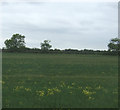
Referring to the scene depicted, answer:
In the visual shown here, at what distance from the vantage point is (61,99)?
369 inches

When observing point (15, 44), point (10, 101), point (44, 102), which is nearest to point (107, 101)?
point (44, 102)

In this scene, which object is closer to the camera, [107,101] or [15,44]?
[107,101]

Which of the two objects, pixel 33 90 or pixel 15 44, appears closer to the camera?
pixel 33 90

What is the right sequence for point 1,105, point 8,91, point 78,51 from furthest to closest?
point 78,51, point 8,91, point 1,105

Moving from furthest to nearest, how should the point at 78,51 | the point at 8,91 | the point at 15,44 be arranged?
the point at 15,44 < the point at 78,51 < the point at 8,91

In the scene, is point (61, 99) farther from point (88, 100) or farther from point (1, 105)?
point (1, 105)

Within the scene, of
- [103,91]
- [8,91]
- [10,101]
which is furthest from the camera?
[103,91]

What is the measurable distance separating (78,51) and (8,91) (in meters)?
98.4

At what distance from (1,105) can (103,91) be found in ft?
18.1

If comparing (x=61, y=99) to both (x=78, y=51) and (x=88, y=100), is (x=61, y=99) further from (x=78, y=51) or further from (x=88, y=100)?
(x=78, y=51)

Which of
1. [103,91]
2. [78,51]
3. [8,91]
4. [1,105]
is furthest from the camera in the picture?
[78,51]

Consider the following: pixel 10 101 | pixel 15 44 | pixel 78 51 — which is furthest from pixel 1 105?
pixel 15 44

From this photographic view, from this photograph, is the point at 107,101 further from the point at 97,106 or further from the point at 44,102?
the point at 44,102

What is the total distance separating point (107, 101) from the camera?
937 cm
